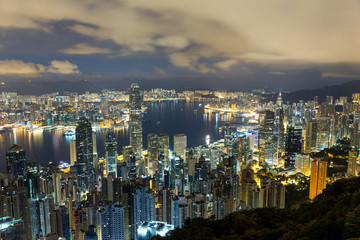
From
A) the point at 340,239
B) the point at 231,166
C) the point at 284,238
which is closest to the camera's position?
the point at 340,239

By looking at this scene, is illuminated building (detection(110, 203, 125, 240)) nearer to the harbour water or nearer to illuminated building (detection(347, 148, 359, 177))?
the harbour water

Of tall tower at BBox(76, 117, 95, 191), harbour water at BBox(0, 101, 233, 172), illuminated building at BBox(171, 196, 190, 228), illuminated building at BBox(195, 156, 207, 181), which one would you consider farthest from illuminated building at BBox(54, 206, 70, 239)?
harbour water at BBox(0, 101, 233, 172)

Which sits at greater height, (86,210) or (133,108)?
(133,108)

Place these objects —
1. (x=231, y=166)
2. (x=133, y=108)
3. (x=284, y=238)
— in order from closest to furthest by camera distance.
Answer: (x=284, y=238)
(x=231, y=166)
(x=133, y=108)

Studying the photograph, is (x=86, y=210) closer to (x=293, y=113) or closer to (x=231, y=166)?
(x=231, y=166)

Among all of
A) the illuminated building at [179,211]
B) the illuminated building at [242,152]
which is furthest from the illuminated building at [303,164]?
the illuminated building at [179,211]

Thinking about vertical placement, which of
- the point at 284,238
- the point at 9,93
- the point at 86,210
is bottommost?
the point at 86,210

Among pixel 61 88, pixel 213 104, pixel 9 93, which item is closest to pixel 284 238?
pixel 9 93
